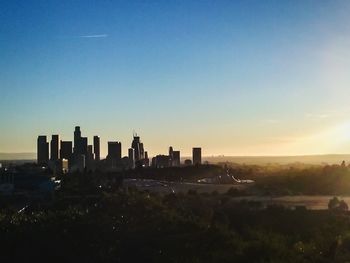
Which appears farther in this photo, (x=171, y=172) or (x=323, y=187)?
(x=171, y=172)

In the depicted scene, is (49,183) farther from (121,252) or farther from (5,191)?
(121,252)

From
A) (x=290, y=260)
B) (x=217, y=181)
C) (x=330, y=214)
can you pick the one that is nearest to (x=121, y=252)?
(x=290, y=260)

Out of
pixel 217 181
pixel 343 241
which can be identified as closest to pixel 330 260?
pixel 343 241

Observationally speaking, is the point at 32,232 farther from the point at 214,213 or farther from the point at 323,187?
the point at 323,187

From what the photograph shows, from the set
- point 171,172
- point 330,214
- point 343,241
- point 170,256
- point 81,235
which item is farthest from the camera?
point 171,172

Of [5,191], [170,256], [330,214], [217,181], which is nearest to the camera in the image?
[170,256]

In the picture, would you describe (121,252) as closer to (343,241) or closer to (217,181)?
(343,241)

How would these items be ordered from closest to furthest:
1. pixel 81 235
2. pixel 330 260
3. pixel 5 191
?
pixel 81 235, pixel 330 260, pixel 5 191

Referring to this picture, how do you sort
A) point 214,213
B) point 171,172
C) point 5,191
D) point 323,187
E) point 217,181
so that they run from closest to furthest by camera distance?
point 214,213 → point 5,191 → point 323,187 → point 217,181 → point 171,172

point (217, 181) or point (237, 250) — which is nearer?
point (237, 250)
